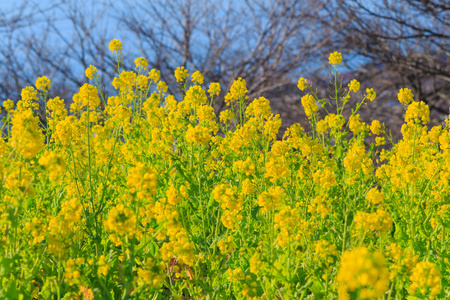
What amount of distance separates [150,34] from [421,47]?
7106 mm

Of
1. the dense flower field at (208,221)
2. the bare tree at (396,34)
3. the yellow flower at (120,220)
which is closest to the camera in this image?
the yellow flower at (120,220)

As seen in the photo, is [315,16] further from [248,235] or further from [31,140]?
[31,140]

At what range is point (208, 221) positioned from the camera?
2.79 m

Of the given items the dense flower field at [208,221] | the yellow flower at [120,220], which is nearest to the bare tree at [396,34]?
the dense flower field at [208,221]

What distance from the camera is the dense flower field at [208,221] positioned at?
175 cm

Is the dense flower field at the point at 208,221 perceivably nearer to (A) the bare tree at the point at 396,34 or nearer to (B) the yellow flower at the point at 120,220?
(B) the yellow flower at the point at 120,220

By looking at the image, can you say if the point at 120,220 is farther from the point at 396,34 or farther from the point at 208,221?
the point at 396,34

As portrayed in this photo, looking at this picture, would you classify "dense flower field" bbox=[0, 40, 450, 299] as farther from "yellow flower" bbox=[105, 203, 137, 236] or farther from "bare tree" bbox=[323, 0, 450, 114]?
"bare tree" bbox=[323, 0, 450, 114]

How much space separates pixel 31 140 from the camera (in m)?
1.73

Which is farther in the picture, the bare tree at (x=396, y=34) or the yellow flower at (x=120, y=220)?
the bare tree at (x=396, y=34)

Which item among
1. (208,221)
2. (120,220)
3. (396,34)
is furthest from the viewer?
(396,34)

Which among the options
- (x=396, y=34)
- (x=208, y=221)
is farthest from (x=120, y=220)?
(x=396, y=34)

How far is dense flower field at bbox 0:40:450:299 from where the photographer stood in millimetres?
1748

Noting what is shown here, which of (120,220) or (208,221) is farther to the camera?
(208,221)
